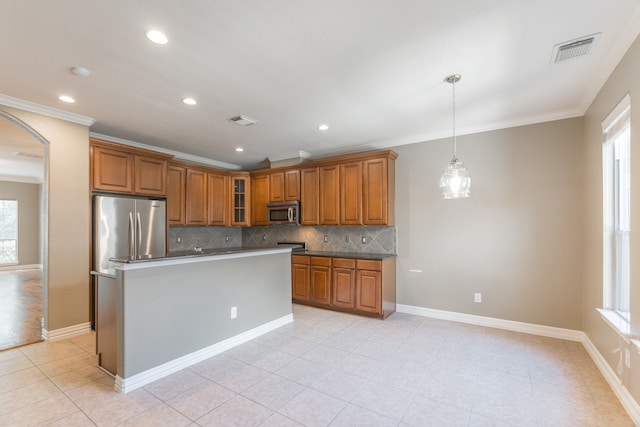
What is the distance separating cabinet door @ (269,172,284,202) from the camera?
5539 millimetres

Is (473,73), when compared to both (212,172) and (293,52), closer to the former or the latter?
(293,52)

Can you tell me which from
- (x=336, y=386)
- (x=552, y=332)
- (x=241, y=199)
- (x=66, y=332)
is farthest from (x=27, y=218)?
(x=552, y=332)

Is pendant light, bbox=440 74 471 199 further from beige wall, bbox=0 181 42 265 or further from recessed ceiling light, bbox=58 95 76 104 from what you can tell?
beige wall, bbox=0 181 42 265

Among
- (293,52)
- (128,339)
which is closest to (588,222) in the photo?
(293,52)

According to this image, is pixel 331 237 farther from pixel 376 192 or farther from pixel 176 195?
pixel 176 195

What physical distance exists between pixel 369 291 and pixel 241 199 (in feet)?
10.5

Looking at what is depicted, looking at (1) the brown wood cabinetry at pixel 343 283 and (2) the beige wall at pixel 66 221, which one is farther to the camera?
(1) the brown wood cabinetry at pixel 343 283

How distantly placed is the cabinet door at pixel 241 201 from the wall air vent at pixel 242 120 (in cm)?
220

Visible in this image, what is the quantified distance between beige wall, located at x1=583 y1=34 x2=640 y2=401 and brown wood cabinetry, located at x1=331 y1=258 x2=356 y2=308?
104 inches

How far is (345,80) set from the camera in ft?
8.98

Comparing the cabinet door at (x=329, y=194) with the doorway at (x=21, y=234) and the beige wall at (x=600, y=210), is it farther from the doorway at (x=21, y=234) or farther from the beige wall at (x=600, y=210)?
the doorway at (x=21, y=234)

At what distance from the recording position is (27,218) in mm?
8992

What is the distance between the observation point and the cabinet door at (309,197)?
16.7 ft

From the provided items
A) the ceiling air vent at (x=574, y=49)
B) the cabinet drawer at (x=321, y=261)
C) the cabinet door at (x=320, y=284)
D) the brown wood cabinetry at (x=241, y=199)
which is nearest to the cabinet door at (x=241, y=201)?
the brown wood cabinetry at (x=241, y=199)
